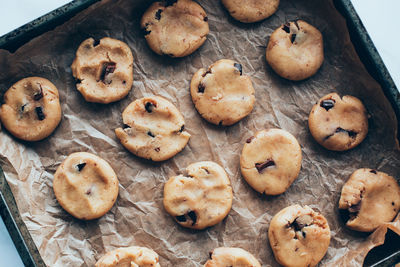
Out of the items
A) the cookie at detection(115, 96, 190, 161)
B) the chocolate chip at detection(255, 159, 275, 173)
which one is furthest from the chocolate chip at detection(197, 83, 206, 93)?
the chocolate chip at detection(255, 159, 275, 173)

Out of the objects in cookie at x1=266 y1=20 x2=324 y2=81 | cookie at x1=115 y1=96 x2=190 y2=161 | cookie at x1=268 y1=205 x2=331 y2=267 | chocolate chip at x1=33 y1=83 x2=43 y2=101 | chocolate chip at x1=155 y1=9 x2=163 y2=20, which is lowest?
cookie at x1=268 y1=205 x2=331 y2=267

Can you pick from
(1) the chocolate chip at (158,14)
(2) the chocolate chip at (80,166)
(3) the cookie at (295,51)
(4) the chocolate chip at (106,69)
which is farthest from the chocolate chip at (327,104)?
(2) the chocolate chip at (80,166)

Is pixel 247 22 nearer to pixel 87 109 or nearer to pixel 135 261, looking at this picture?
pixel 87 109

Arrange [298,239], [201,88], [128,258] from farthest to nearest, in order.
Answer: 1. [201,88]
2. [298,239]
3. [128,258]

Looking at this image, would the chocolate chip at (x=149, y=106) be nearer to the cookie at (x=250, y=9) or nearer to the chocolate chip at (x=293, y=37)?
the cookie at (x=250, y=9)

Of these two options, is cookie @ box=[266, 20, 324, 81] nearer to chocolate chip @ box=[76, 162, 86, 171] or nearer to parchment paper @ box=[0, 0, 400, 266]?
parchment paper @ box=[0, 0, 400, 266]

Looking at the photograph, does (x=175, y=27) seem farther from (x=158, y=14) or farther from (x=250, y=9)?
(x=250, y=9)

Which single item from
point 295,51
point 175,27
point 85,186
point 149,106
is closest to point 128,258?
point 85,186
